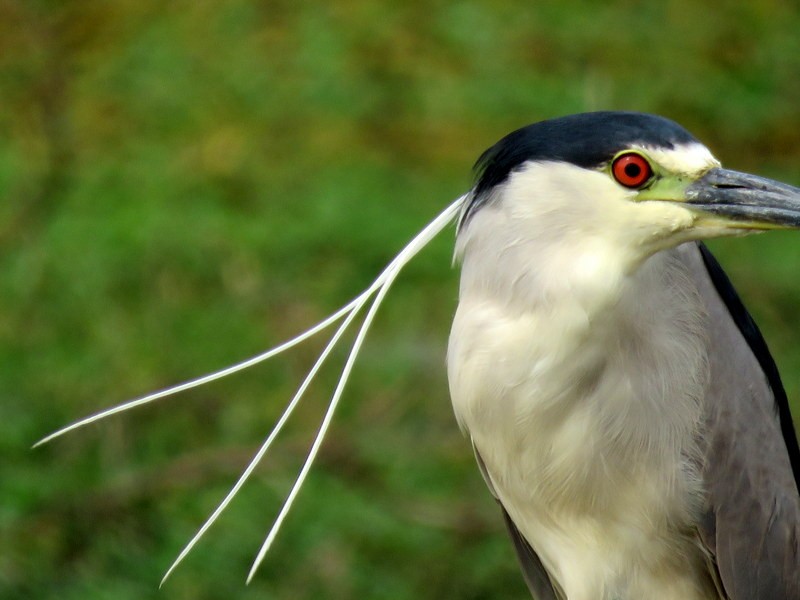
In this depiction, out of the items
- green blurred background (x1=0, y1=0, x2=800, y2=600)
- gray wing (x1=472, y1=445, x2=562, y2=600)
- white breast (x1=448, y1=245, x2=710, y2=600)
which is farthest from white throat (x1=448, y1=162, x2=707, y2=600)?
green blurred background (x1=0, y1=0, x2=800, y2=600)

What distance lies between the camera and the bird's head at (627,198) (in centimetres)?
221

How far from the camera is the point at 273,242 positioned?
5.06m

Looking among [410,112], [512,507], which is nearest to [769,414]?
[512,507]

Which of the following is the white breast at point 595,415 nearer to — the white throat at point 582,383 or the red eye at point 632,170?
the white throat at point 582,383

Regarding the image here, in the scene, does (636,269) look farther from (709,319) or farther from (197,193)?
(197,193)

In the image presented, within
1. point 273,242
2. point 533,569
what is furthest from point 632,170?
point 273,242

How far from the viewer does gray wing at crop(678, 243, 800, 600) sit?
2.63m

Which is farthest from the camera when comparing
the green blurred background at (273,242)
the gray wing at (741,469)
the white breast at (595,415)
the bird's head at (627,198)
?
the green blurred background at (273,242)

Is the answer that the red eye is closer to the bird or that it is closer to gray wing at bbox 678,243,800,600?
the bird

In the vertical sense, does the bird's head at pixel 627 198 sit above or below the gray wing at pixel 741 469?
above

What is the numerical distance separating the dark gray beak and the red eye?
71 mm

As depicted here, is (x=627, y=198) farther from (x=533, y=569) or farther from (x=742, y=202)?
(x=533, y=569)

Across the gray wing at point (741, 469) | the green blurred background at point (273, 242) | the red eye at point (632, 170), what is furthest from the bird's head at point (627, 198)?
the green blurred background at point (273, 242)

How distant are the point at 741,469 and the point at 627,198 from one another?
72 cm
